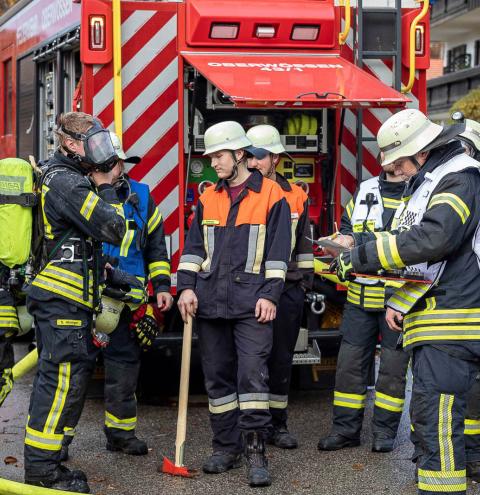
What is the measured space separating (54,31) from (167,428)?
350 centimetres

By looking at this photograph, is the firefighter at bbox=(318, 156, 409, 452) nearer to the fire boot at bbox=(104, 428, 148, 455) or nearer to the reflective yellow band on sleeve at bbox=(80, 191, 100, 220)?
the fire boot at bbox=(104, 428, 148, 455)

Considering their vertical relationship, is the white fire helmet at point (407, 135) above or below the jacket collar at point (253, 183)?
above

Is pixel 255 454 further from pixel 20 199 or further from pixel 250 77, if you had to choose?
pixel 250 77

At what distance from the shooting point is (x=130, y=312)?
615 centimetres

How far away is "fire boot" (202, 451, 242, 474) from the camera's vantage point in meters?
5.80

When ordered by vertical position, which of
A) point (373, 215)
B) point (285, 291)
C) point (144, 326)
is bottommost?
point (144, 326)

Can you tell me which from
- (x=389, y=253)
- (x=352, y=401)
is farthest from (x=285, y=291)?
(x=389, y=253)

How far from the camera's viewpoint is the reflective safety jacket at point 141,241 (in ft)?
20.3

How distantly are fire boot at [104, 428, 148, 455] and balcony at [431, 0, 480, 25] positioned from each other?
3106cm

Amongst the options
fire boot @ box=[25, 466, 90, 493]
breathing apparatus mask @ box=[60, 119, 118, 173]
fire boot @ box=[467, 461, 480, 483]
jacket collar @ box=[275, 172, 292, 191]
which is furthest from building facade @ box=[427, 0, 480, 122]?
fire boot @ box=[25, 466, 90, 493]

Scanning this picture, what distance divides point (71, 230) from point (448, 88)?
108 ft

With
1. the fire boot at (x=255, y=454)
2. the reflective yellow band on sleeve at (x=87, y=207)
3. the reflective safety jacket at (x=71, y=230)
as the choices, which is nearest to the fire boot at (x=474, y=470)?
the fire boot at (x=255, y=454)

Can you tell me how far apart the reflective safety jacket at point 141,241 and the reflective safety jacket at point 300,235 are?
0.76 m

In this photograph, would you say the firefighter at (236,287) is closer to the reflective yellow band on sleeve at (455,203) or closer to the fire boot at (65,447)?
the fire boot at (65,447)
